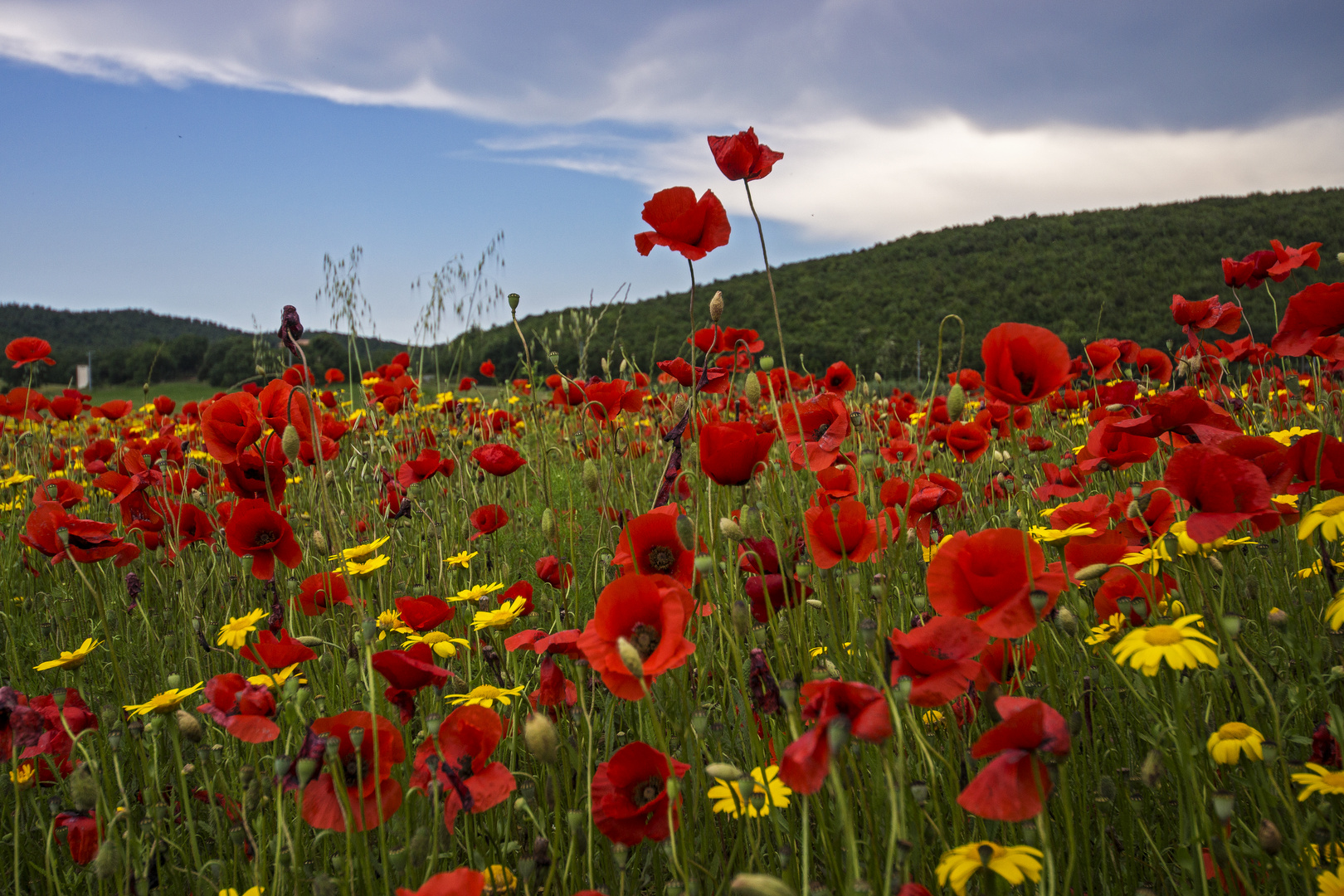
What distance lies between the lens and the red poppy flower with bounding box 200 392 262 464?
63.9 inches

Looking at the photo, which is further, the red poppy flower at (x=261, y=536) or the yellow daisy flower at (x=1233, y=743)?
the red poppy flower at (x=261, y=536)

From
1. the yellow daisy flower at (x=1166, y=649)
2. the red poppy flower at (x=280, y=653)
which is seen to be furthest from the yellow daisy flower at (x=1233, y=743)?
the red poppy flower at (x=280, y=653)

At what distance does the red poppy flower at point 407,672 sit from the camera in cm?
110

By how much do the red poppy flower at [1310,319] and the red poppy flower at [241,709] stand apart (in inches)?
82.7

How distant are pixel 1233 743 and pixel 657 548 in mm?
879

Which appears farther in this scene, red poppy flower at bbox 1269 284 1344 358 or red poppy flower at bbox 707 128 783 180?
red poppy flower at bbox 1269 284 1344 358

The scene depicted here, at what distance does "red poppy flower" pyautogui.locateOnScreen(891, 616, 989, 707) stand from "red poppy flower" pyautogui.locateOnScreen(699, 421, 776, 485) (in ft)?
1.40

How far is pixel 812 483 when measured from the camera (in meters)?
4.11

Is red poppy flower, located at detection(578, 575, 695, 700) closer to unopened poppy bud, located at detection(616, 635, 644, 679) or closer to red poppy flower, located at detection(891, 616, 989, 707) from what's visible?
unopened poppy bud, located at detection(616, 635, 644, 679)

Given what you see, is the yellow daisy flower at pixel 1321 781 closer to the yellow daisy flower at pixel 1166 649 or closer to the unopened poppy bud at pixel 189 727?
the yellow daisy flower at pixel 1166 649

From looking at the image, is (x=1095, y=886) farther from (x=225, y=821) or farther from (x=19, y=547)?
(x=19, y=547)

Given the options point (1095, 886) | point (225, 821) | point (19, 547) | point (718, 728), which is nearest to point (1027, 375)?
point (1095, 886)

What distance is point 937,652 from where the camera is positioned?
37.1 inches

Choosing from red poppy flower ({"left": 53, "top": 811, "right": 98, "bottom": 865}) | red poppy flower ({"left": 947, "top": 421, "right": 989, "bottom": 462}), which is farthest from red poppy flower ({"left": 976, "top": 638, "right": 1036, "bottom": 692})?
red poppy flower ({"left": 53, "top": 811, "right": 98, "bottom": 865})
